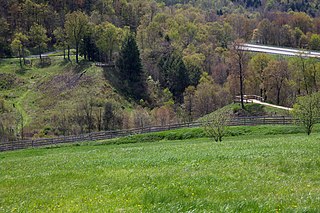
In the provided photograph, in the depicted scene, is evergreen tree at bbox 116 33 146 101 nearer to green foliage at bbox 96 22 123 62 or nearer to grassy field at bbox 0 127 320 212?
green foliage at bbox 96 22 123 62

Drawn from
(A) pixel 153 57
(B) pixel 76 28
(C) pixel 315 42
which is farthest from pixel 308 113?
(C) pixel 315 42

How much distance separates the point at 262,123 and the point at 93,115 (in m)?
33.0

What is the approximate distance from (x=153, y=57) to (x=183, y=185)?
9681 cm

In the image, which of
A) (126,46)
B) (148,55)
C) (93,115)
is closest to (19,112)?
(93,115)

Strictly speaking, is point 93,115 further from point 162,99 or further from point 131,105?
point 162,99

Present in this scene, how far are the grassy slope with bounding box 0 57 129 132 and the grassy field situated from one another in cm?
5330

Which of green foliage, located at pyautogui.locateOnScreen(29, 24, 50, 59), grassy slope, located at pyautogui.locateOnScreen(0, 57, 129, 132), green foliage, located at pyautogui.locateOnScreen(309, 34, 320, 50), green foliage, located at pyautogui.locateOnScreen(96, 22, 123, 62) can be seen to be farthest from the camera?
green foliage, located at pyautogui.locateOnScreen(309, 34, 320, 50)

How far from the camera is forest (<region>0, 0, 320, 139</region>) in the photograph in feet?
225

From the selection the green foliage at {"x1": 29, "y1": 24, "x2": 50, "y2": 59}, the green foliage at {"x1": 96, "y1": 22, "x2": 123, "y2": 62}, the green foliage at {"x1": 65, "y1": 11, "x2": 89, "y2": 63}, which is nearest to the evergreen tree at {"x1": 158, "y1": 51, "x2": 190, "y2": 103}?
the green foliage at {"x1": 96, "y1": 22, "x2": 123, "y2": 62}

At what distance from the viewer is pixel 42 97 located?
274 ft

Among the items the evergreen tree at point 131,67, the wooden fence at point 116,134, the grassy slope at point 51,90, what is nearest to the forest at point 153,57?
the evergreen tree at point 131,67

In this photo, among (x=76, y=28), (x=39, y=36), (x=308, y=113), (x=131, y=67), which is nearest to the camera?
(x=308, y=113)

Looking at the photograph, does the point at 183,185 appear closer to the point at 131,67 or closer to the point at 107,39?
the point at 131,67

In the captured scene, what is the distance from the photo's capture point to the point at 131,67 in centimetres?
9481
